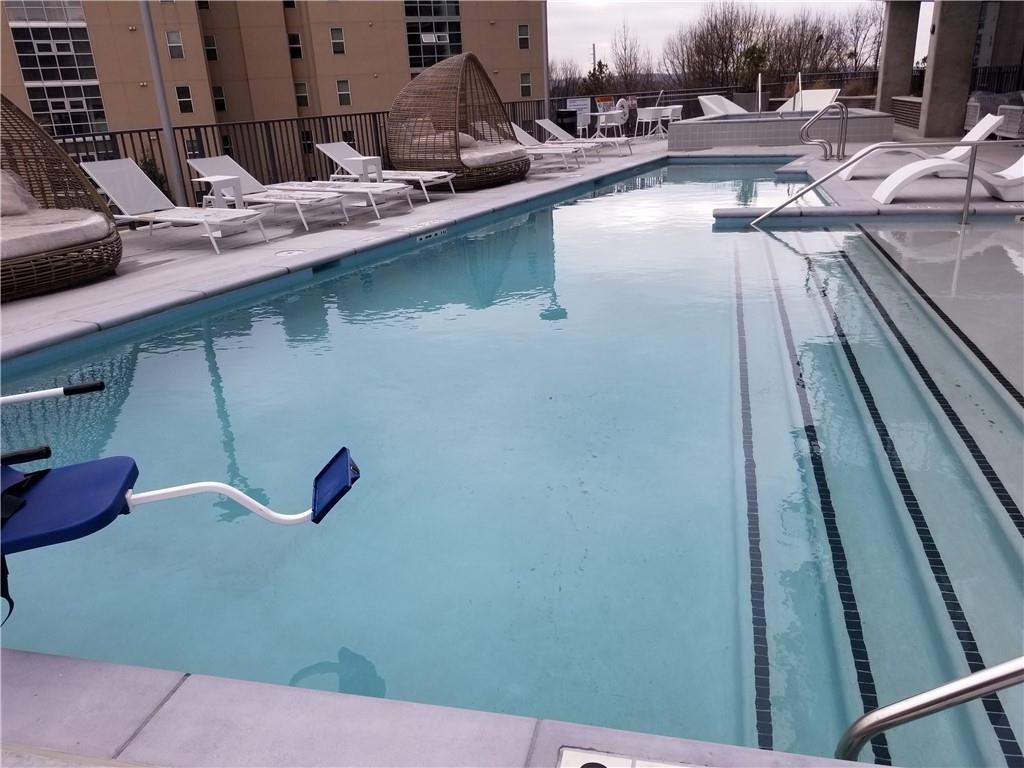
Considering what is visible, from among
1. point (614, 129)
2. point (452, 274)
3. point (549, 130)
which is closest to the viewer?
point (452, 274)

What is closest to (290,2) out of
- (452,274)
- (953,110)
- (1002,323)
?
(953,110)

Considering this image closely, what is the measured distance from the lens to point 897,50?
645 inches

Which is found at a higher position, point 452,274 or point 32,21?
point 32,21

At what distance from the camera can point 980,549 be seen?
2.26 metres

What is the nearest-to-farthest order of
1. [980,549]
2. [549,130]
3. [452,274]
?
[980,549] → [452,274] → [549,130]

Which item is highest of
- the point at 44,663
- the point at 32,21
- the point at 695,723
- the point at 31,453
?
the point at 32,21

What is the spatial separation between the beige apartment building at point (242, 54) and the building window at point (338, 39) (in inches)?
1.5

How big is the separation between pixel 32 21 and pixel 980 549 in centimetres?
2861

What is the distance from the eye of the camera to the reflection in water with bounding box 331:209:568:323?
17.3 feet

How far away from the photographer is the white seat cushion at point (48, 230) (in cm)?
490

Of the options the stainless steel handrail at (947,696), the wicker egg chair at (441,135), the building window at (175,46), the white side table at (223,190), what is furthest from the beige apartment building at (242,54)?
the stainless steel handrail at (947,696)

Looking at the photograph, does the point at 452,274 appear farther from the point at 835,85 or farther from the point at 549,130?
the point at 835,85

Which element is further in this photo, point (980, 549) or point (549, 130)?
point (549, 130)

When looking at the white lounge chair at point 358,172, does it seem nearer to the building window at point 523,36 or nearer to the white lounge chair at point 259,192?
the white lounge chair at point 259,192
